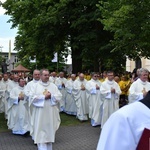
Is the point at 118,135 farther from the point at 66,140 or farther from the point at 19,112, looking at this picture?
the point at 19,112

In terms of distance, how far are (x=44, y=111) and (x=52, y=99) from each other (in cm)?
33

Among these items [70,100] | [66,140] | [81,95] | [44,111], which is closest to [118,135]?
[44,111]

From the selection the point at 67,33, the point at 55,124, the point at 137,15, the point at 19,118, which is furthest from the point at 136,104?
the point at 67,33

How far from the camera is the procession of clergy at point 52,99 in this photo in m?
8.30

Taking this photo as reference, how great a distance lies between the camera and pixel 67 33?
24.9 metres

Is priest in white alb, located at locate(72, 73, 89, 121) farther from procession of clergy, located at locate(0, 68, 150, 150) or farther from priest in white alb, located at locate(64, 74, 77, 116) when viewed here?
priest in white alb, located at locate(64, 74, 77, 116)

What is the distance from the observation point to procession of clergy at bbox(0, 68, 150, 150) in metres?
8.30

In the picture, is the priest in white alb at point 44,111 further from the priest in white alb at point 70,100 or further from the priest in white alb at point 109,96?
the priest in white alb at point 70,100

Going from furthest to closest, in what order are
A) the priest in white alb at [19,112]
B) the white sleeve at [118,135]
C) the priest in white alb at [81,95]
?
the priest in white alb at [81,95], the priest in white alb at [19,112], the white sleeve at [118,135]

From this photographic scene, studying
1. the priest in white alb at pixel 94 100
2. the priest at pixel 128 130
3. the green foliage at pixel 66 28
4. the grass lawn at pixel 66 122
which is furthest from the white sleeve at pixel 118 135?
the green foliage at pixel 66 28

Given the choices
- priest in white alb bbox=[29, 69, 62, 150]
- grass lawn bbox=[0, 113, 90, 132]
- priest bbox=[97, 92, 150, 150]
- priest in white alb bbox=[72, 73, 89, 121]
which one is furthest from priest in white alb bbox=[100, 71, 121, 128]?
priest bbox=[97, 92, 150, 150]

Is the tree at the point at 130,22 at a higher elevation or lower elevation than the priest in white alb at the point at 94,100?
higher

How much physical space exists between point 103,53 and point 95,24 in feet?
6.74

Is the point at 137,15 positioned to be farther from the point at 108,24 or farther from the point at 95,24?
the point at 95,24
